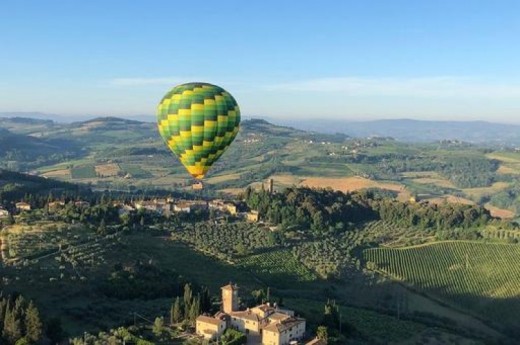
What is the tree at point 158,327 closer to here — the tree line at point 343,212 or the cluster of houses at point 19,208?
the cluster of houses at point 19,208

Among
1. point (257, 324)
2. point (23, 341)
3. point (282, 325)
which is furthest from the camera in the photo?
point (257, 324)

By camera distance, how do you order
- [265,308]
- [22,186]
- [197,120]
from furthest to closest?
1. [22,186]
2. [197,120]
3. [265,308]

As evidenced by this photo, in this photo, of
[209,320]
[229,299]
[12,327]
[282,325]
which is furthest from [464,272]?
[12,327]

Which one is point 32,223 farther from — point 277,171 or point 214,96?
point 277,171

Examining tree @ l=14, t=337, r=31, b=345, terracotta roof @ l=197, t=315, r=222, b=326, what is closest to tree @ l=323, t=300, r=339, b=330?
terracotta roof @ l=197, t=315, r=222, b=326

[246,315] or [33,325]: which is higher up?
[33,325]

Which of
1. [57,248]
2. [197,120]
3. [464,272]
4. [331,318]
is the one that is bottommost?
[464,272]

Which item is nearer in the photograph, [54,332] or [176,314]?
[54,332]

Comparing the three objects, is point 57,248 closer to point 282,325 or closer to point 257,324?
point 257,324
